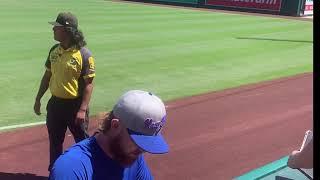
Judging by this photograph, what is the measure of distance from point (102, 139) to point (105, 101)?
8.28 m

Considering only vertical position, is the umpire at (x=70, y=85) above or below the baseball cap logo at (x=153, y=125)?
below

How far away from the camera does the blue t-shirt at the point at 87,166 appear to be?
2.58 metres

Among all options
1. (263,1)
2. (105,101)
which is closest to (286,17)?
(263,1)

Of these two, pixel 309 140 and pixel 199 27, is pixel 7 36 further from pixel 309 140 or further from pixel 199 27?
pixel 309 140

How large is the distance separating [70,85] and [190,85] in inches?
287

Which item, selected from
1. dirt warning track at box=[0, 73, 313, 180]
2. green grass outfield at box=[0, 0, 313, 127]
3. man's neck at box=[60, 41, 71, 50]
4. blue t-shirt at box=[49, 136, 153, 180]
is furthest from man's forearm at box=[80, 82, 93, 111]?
green grass outfield at box=[0, 0, 313, 127]

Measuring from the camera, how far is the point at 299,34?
25312 mm

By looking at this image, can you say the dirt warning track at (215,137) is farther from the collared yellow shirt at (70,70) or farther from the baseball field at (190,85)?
the collared yellow shirt at (70,70)

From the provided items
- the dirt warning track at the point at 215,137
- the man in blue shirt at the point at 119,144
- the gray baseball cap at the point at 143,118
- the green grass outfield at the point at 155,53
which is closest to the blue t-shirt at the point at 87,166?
the man in blue shirt at the point at 119,144

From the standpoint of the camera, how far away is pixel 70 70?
6023mm

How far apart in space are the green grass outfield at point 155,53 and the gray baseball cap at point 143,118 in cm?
681

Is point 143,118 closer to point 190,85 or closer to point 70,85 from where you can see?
point 70,85

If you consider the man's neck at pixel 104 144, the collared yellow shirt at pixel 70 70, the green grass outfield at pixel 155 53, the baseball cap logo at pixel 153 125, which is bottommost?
the green grass outfield at pixel 155 53

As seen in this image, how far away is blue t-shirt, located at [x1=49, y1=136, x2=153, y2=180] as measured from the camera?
8.48 feet
